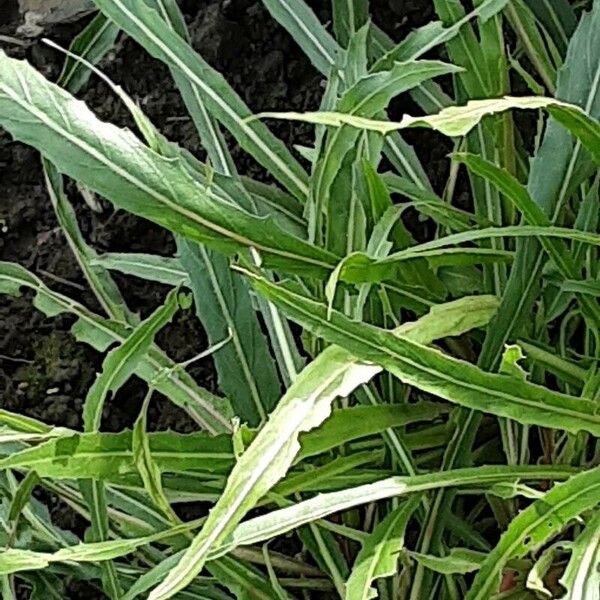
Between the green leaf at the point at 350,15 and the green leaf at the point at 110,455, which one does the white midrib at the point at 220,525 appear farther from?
the green leaf at the point at 350,15

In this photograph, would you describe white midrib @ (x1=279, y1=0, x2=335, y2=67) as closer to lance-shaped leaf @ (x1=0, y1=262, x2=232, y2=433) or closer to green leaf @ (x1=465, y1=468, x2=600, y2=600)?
lance-shaped leaf @ (x1=0, y1=262, x2=232, y2=433)

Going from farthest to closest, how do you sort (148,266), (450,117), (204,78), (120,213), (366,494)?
(120,213)
(148,266)
(204,78)
(366,494)
(450,117)

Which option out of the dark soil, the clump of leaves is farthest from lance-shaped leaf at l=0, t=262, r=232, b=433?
the dark soil

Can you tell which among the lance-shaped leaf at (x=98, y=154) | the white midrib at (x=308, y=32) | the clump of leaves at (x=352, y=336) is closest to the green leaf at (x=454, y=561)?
the clump of leaves at (x=352, y=336)

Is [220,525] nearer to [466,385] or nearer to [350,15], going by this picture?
[466,385]

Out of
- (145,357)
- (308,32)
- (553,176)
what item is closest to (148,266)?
(145,357)

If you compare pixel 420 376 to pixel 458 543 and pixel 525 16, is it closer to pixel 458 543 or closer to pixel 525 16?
pixel 458 543

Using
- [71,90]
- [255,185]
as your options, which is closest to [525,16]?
[255,185]
